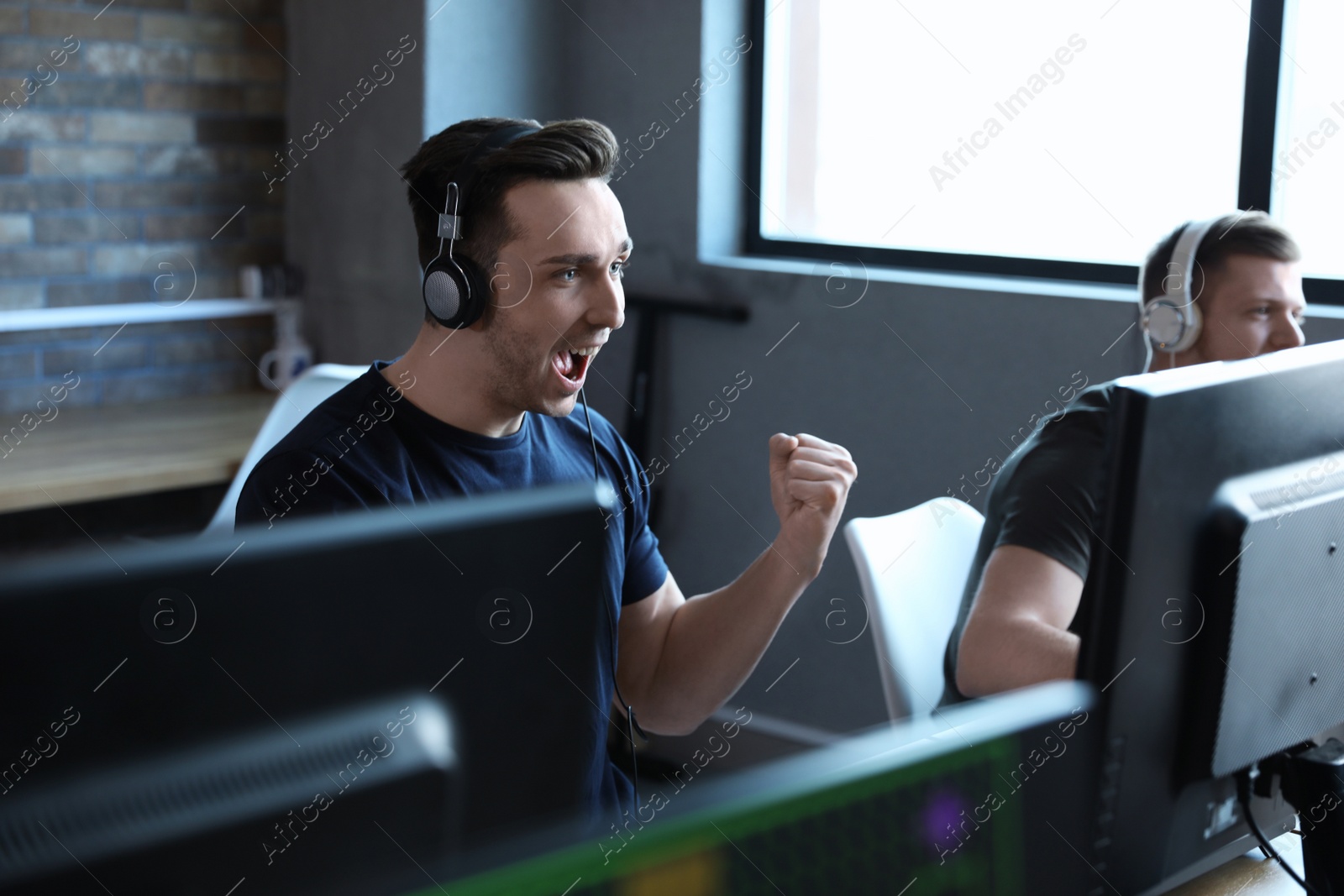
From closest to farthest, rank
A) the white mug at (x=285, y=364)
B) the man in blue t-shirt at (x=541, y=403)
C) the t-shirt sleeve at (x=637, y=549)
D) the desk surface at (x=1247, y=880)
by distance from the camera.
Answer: the desk surface at (x=1247, y=880) < the man in blue t-shirt at (x=541, y=403) < the t-shirt sleeve at (x=637, y=549) < the white mug at (x=285, y=364)

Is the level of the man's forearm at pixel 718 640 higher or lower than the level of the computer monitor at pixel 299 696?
lower

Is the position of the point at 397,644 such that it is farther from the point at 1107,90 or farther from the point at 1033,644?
the point at 1107,90

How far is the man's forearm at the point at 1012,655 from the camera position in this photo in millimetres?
1345

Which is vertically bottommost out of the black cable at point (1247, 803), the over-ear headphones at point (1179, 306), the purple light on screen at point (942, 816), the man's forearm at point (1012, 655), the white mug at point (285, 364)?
the white mug at point (285, 364)

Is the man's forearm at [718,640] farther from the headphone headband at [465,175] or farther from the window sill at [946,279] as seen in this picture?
the window sill at [946,279]

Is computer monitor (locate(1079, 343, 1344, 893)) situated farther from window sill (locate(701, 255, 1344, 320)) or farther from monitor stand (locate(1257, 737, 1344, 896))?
window sill (locate(701, 255, 1344, 320))

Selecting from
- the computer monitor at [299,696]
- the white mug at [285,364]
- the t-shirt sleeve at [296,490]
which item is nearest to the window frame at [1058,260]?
the white mug at [285,364]

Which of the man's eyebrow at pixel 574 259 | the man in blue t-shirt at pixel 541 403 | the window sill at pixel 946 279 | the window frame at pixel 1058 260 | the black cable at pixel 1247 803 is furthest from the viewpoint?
the window sill at pixel 946 279

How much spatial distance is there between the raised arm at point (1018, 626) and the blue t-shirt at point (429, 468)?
0.39 meters

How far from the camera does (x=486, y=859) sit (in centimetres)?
41

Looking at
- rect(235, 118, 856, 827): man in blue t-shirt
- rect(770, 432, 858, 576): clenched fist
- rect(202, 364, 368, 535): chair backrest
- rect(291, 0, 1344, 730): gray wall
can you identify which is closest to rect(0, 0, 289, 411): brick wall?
rect(291, 0, 1344, 730): gray wall

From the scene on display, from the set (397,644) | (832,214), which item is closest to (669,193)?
(832,214)

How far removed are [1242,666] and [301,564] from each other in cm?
63

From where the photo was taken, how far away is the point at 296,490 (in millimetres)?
1241
